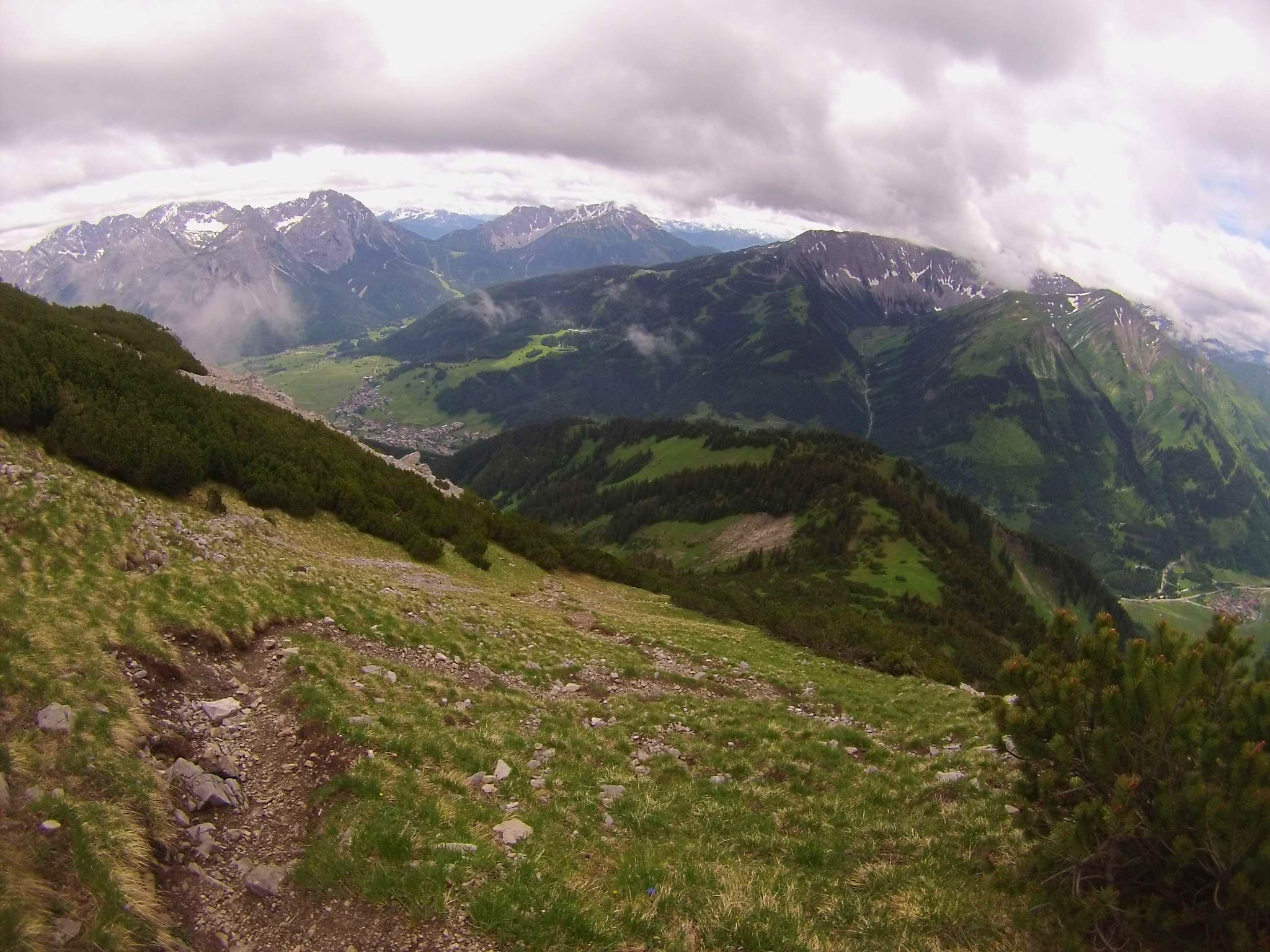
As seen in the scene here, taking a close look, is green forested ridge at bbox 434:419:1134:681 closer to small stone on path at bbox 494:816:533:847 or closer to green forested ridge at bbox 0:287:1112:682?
green forested ridge at bbox 0:287:1112:682

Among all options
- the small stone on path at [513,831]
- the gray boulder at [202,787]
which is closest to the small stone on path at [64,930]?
the gray boulder at [202,787]

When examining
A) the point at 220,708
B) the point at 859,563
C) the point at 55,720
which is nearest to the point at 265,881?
the point at 55,720

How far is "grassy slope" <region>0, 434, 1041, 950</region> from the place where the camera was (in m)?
8.23

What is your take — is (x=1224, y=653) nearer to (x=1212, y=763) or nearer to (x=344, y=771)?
(x=1212, y=763)

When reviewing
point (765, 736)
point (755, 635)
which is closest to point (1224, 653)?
point (765, 736)

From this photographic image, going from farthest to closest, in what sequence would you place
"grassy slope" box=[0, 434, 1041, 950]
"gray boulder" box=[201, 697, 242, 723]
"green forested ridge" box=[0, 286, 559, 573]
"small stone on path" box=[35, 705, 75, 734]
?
"green forested ridge" box=[0, 286, 559, 573]
"gray boulder" box=[201, 697, 242, 723]
"small stone on path" box=[35, 705, 75, 734]
"grassy slope" box=[0, 434, 1041, 950]

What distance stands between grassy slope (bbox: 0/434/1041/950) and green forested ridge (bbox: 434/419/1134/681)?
69.2 feet

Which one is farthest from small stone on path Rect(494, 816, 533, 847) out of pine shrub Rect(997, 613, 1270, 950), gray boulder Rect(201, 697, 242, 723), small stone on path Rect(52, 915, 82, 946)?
pine shrub Rect(997, 613, 1270, 950)

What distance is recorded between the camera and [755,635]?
39406mm

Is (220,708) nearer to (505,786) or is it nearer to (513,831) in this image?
(505,786)

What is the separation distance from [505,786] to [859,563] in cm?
12033

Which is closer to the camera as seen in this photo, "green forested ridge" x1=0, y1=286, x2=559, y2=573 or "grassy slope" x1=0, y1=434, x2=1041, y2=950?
"grassy slope" x1=0, y1=434, x2=1041, y2=950

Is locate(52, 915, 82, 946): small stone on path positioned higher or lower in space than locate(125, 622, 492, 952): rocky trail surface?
higher

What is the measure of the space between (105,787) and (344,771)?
3.36 m
